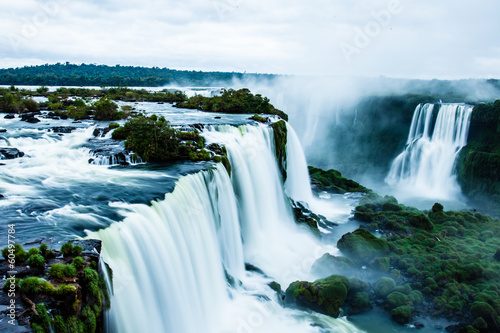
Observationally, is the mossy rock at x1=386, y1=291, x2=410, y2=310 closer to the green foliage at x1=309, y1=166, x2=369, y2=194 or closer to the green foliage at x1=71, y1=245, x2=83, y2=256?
the green foliage at x1=71, y1=245, x2=83, y2=256

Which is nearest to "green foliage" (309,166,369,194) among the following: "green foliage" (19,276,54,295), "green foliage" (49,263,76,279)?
"green foliage" (49,263,76,279)

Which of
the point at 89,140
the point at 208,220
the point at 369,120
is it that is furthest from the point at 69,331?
the point at 369,120

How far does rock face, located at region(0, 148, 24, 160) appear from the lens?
19.0 meters

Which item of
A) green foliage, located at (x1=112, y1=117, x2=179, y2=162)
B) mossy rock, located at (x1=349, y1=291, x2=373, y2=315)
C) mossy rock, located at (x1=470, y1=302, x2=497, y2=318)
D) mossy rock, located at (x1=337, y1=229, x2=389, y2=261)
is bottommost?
mossy rock, located at (x1=349, y1=291, x2=373, y2=315)

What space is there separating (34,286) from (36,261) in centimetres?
121

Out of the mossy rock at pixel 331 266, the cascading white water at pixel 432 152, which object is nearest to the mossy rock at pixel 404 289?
the mossy rock at pixel 331 266

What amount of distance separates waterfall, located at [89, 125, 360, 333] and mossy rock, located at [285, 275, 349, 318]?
0.49 meters

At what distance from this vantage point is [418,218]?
27.5 m

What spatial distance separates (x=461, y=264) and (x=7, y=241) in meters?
→ 22.4

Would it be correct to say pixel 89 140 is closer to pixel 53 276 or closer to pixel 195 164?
pixel 195 164

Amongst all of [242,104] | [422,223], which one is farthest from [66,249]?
[242,104]

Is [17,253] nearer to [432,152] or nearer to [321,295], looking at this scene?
[321,295]

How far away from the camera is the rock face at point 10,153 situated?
18984mm

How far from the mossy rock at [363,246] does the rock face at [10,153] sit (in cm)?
2034
